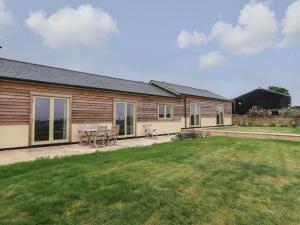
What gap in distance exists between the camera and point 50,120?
10484 mm

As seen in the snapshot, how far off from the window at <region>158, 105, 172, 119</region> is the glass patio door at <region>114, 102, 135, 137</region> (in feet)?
8.96

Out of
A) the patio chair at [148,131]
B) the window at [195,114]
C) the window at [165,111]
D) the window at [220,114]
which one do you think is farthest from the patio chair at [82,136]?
the window at [220,114]

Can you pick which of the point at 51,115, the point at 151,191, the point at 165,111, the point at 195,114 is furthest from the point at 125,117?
the point at 151,191

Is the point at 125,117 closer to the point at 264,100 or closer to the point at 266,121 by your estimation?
the point at 266,121

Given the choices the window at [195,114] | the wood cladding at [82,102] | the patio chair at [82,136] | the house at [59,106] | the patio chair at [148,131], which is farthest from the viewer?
the window at [195,114]

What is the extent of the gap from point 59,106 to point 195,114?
1235 centimetres

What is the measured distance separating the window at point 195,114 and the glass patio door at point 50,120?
11.4 metres

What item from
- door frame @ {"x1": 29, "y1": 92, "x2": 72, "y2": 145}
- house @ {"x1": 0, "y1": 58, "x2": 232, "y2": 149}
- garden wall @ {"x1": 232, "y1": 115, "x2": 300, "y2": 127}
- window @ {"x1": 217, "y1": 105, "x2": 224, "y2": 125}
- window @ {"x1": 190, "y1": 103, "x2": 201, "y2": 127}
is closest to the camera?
house @ {"x1": 0, "y1": 58, "x2": 232, "y2": 149}

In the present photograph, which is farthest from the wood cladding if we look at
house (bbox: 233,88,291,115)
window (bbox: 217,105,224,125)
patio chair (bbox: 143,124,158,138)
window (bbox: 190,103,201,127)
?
house (bbox: 233,88,291,115)

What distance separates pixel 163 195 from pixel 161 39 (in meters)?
20.4

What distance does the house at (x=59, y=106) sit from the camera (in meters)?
9.60

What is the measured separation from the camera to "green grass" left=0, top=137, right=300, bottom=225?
3.54 m

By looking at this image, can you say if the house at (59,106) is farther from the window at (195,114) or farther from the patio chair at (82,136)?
the window at (195,114)

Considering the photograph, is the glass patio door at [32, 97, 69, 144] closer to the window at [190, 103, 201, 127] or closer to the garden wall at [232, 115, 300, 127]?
the window at [190, 103, 201, 127]
